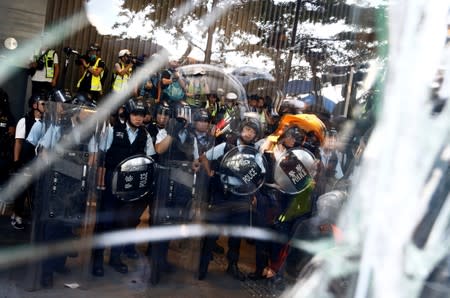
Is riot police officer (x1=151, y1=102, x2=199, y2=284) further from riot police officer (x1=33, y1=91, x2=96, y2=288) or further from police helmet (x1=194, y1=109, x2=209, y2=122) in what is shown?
riot police officer (x1=33, y1=91, x2=96, y2=288)

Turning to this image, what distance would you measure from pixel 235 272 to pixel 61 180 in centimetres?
115

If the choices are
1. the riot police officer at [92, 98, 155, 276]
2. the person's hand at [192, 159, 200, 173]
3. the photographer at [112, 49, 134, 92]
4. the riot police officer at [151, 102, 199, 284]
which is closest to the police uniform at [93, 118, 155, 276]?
the riot police officer at [92, 98, 155, 276]

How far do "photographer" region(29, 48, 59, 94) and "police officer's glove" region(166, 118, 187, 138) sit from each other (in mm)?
2148

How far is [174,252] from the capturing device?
126 inches

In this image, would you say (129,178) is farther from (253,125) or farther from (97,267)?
(253,125)

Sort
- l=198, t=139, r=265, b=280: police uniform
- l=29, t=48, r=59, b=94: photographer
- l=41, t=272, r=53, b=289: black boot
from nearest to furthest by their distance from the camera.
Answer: l=41, t=272, r=53, b=289: black boot
l=198, t=139, r=265, b=280: police uniform
l=29, t=48, r=59, b=94: photographer

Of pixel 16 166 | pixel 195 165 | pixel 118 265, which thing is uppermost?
pixel 195 165

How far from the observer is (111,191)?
3.13 metres

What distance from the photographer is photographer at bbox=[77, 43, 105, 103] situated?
507 cm

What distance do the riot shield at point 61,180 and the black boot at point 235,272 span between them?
0.85m

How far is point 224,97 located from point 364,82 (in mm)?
3360

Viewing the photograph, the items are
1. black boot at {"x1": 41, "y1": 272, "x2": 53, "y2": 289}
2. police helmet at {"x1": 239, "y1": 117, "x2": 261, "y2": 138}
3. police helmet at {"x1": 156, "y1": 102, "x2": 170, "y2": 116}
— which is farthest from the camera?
police helmet at {"x1": 156, "y1": 102, "x2": 170, "y2": 116}

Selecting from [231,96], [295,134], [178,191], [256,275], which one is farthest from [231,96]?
[256,275]

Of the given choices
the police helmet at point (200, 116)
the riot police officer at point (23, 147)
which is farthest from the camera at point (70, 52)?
the police helmet at point (200, 116)
